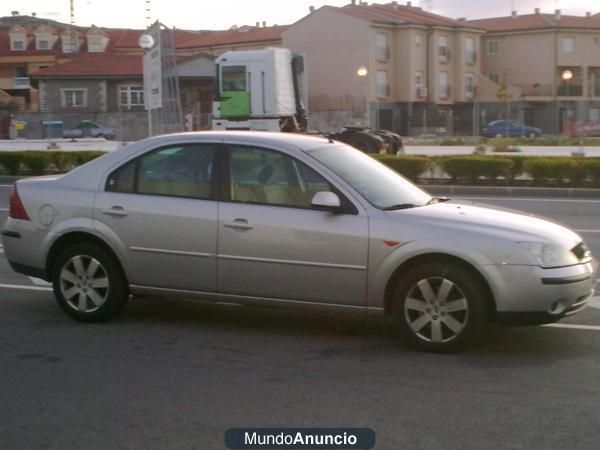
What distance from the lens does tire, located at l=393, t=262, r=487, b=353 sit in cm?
640

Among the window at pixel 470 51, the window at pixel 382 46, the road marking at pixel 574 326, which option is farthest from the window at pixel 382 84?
the road marking at pixel 574 326

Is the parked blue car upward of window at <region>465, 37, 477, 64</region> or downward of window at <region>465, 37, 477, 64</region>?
downward

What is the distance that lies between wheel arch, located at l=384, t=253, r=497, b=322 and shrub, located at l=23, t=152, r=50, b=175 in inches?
696

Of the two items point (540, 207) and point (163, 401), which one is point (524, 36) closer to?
point (540, 207)

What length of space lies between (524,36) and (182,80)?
84.7ft

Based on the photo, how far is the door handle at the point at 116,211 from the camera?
7.28 metres

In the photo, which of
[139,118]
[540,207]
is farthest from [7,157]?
[139,118]

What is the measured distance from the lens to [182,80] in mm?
57344

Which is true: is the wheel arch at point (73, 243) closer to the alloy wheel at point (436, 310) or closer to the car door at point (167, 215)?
the car door at point (167, 215)

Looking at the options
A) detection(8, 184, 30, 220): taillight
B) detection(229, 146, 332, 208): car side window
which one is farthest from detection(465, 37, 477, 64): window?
detection(229, 146, 332, 208): car side window

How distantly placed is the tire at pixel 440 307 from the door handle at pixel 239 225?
1.17 meters

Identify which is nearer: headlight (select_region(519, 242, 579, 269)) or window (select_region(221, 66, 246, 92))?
headlight (select_region(519, 242, 579, 269))

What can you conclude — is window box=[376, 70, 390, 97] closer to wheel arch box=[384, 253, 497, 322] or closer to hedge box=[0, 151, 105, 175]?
hedge box=[0, 151, 105, 175]

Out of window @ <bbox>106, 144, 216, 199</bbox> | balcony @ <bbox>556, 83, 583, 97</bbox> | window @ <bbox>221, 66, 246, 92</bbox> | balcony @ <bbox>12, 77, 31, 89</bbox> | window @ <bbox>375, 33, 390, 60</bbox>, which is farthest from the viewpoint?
balcony @ <bbox>12, 77, 31, 89</bbox>
